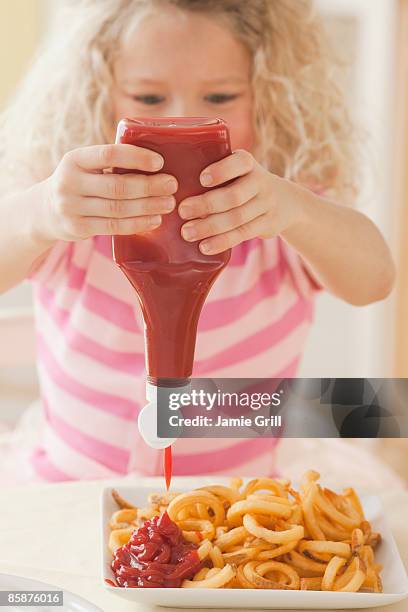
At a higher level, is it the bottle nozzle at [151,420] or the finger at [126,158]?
the finger at [126,158]

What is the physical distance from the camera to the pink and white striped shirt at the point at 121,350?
0.84 metres

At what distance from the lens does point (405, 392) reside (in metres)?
0.60

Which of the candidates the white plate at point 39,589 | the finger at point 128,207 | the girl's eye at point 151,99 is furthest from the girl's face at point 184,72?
the white plate at point 39,589

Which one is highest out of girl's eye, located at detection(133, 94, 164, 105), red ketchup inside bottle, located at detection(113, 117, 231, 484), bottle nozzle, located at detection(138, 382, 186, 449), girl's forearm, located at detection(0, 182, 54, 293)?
girl's eye, located at detection(133, 94, 164, 105)

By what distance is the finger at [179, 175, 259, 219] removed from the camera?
425 mm

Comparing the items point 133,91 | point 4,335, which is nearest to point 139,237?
point 133,91

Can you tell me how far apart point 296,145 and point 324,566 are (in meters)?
0.42

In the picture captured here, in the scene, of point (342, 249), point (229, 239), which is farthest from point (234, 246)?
point (229, 239)

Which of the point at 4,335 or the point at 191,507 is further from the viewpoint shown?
the point at 4,335

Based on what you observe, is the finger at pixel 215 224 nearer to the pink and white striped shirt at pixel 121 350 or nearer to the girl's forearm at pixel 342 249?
the girl's forearm at pixel 342 249

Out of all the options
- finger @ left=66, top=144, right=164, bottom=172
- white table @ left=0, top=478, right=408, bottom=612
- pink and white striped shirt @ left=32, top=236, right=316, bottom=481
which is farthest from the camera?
pink and white striped shirt @ left=32, top=236, right=316, bottom=481

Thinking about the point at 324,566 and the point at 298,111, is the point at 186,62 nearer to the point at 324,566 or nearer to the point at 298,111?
the point at 298,111

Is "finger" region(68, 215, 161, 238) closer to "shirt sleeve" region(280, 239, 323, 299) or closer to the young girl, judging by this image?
the young girl

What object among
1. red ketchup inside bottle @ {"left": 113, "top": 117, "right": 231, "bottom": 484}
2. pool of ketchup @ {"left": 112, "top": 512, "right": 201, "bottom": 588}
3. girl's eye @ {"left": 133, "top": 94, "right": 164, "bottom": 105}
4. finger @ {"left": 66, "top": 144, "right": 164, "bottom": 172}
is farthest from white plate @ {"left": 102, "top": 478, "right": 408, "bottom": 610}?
girl's eye @ {"left": 133, "top": 94, "right": 164, "bottom": 105}
